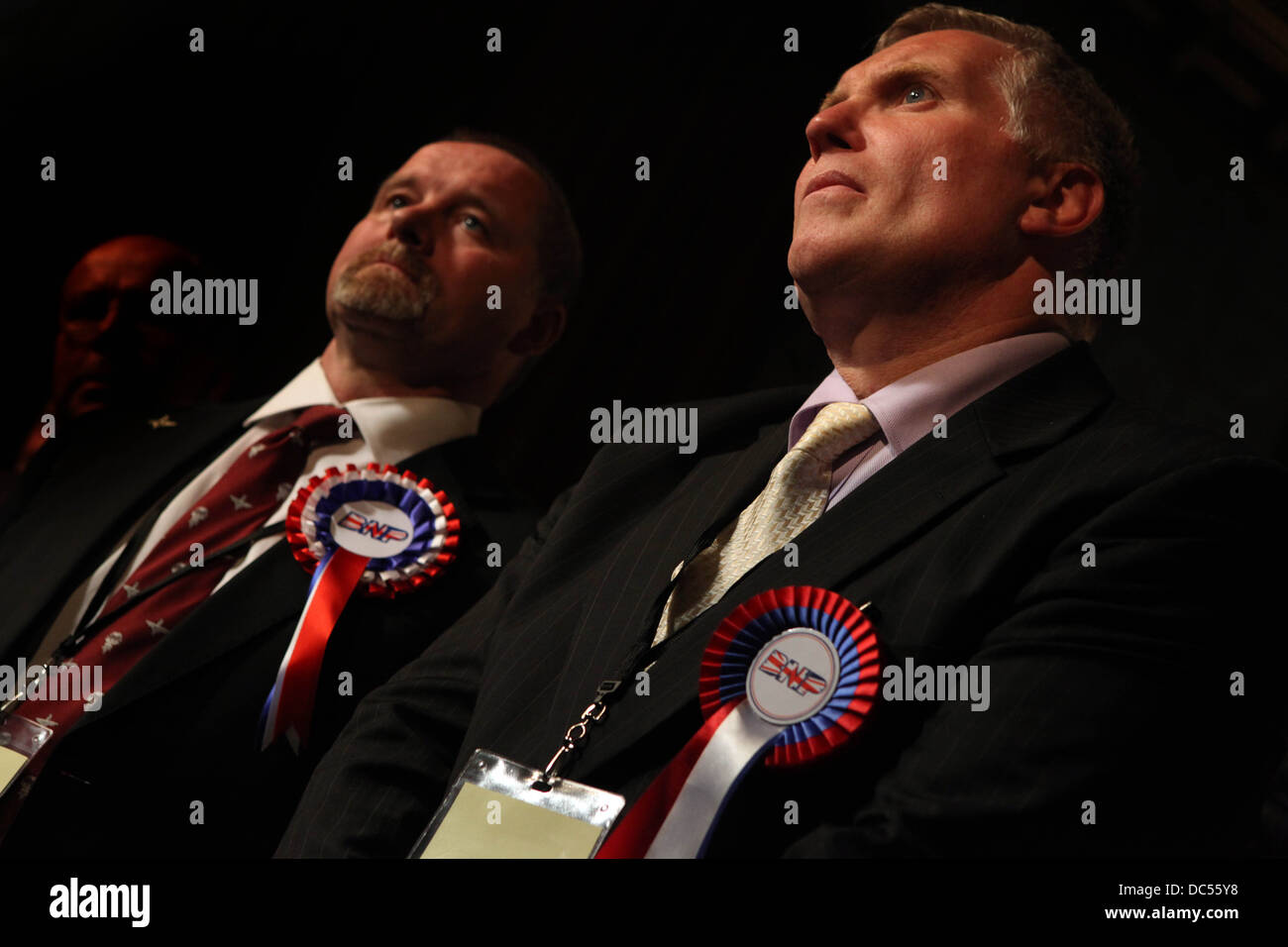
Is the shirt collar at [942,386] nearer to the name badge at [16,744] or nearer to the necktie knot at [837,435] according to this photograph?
the necktie knot at [837,435]

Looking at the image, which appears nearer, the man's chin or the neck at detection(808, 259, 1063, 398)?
the neck at detection(808, 259, 1063, 398)

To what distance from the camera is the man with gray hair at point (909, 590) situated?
4.09 ft

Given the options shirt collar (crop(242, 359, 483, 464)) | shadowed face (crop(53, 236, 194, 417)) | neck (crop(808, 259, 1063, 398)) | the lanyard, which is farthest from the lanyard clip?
shadowed face (crop(53, 236, 194, 417))

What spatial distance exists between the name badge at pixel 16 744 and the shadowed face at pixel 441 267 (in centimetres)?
94

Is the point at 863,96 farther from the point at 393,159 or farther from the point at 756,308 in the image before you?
the point at 393,159

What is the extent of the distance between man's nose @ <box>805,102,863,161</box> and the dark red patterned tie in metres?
1.07

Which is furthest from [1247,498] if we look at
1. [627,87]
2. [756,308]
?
[627,87]

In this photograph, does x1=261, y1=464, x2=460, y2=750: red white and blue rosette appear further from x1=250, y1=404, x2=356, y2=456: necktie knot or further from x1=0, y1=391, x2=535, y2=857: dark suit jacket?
x1=250, y1=404, x2=356, y2=456: necktie knot

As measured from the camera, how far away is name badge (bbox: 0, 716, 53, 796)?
6.40 feet

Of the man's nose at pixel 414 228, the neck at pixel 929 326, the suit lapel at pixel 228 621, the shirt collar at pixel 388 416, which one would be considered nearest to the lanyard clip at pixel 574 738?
the neck at pixel 929 326

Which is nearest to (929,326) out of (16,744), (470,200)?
(470,200)

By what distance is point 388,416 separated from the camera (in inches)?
99.0

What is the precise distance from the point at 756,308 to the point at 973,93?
0.79 meters

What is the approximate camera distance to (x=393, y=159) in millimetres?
3117
